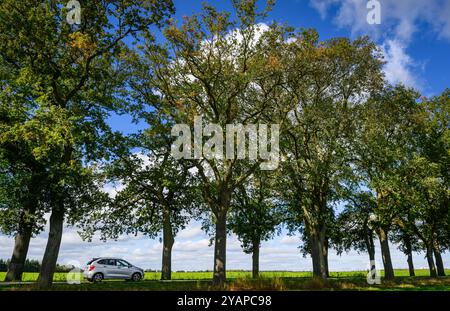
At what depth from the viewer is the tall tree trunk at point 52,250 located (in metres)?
21.3

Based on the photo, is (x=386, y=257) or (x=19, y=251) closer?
(x=19, y=251)

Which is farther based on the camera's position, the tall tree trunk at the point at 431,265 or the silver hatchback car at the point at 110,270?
the tall tree trunk at the point at 431,265

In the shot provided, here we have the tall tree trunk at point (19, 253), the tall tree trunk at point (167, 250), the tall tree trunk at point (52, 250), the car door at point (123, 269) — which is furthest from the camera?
the tall tree trunk at point (167, 250)

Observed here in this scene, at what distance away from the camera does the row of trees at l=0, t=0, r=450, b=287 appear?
73.2 ft

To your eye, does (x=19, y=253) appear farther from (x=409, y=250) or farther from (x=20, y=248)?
(x=409, y=250)

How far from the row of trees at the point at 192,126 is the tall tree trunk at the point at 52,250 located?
0.25ft

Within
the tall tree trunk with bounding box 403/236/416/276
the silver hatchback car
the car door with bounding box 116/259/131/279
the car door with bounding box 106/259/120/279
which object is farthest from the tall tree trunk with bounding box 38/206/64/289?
the tall tree trunk with bounding box 403/236/416/276

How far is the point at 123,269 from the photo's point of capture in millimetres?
33125

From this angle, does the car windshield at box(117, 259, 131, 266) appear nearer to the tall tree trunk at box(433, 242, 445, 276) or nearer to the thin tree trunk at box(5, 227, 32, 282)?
the thin tree trunk at box(5, 227, 32, 282)

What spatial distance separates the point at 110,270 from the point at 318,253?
17.2 m

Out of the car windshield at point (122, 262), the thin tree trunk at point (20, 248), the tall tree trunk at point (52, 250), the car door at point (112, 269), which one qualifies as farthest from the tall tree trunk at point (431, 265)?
the thin tree trunk at point (20, 248)

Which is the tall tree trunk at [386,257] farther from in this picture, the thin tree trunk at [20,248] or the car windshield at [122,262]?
the thin tree trunk at [20,248]

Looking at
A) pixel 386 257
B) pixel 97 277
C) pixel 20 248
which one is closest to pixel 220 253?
pixel 97 277

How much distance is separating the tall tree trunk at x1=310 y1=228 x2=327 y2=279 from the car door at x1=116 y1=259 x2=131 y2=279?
51.5 feet
